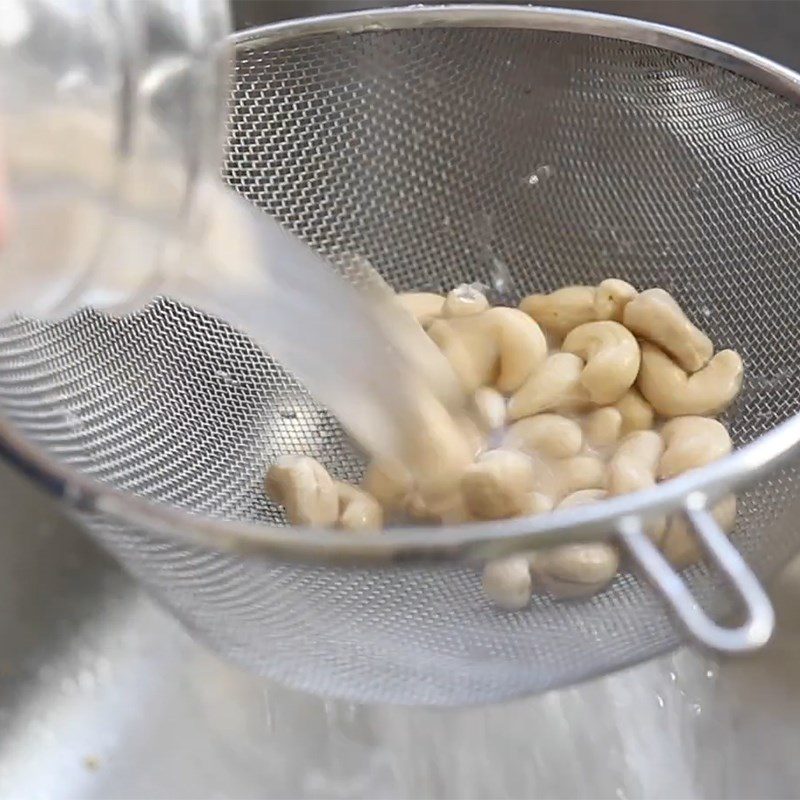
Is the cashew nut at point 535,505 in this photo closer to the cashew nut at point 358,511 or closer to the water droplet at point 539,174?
the cashew nut at point 358,511

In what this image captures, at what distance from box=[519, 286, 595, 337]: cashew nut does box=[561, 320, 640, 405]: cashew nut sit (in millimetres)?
15

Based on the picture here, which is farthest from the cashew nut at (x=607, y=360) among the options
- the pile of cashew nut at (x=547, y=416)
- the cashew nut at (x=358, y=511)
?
the cashew nut at (x=358, y=511)

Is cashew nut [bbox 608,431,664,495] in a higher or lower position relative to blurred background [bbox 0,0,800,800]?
higher

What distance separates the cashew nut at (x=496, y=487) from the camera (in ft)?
1.37

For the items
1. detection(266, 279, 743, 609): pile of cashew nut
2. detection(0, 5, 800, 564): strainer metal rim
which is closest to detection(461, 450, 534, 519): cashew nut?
detection(266, 279, 743, 609): pile of cashew nut

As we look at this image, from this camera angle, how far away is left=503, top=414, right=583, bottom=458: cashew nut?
47 cm

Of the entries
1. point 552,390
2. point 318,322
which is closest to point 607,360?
point 552,390

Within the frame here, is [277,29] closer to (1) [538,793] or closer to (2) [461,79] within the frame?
(2) [461,79]

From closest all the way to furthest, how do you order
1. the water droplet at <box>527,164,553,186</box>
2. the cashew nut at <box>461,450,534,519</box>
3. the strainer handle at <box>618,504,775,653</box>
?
the strainer handle at <box>618,504,775,653</box> → the cashew nut at <box>461,450,534,519</box> → the water droplet at <box>527,164,553,186</box>

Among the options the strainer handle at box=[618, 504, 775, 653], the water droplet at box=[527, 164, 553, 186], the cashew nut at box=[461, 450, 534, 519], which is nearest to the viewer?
the strainer handle at box=[618, 504, 775, 653]

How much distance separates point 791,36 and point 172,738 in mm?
439

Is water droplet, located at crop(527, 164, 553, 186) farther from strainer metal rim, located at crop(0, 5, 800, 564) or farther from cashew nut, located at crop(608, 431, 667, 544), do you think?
strainer metal rim, located at crop(0, 5, 800, 564)

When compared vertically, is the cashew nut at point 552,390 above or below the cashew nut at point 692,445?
below

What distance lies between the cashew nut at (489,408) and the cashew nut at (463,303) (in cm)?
4
